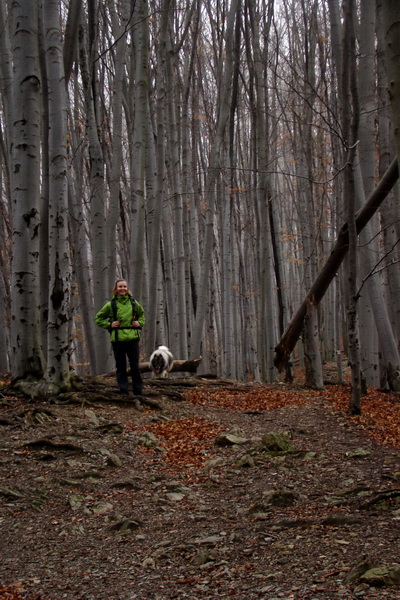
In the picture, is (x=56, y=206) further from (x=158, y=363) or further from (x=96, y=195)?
(x=158, y=363)

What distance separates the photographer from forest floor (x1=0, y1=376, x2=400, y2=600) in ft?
9.05

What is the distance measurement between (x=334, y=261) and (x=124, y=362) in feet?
11.4

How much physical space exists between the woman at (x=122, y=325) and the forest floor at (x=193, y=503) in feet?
1.88

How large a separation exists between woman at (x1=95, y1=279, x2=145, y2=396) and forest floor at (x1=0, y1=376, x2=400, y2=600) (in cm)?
57

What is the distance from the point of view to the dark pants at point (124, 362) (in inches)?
292

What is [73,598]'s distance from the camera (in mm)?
2689

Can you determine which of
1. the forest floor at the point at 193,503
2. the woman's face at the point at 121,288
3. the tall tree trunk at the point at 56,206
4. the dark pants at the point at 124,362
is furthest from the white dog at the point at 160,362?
the tall tree trunk at the point at 56,206

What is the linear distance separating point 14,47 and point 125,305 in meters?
3.51

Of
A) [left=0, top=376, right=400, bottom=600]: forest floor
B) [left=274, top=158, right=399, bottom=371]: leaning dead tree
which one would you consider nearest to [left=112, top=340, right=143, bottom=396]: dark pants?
[left=0, top=376, right=400, bottom=600]: forest floor

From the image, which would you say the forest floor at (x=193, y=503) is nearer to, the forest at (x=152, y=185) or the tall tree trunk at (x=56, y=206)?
the tall tree trunk at (x=56, y=206)

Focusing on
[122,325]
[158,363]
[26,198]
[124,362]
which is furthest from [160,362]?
[26,198]

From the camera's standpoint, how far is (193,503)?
4035mm

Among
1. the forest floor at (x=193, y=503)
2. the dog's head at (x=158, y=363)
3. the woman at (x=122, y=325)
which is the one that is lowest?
the forest floor at (x=193, y=503)

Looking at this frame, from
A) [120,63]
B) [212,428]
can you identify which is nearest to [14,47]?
[120,63]
